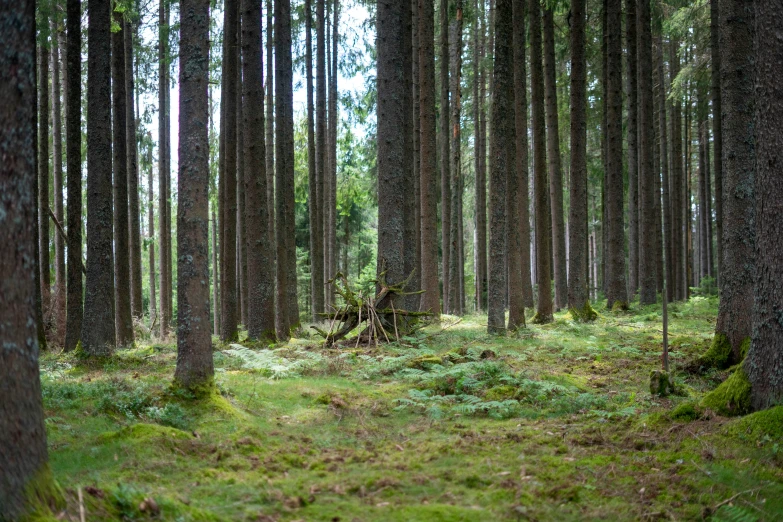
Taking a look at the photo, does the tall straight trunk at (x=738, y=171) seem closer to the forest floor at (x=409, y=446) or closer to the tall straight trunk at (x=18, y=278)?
the forest floor at (x=409, y=446)

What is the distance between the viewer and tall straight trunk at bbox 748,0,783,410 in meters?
6.06

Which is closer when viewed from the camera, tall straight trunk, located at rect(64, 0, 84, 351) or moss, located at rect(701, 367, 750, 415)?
moss, located at rect(701, 367, 750, 415)

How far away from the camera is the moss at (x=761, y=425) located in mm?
5613

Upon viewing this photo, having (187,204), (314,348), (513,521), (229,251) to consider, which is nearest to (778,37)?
(513,521)

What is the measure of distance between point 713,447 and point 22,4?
20.8 ft

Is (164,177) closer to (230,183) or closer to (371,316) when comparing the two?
(230,183)

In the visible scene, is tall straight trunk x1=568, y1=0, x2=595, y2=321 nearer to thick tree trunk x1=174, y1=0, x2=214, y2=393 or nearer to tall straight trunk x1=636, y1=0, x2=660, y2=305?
tall straight trunk x1=636, y1=0, x2=660, y2=305

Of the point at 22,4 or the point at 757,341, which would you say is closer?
the point at 22,4

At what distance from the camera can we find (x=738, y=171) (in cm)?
860

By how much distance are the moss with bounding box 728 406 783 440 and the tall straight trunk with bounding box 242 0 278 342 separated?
9927 mm

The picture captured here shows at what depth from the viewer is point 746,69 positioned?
866cm

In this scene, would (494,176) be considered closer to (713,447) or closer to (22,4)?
(713,447)

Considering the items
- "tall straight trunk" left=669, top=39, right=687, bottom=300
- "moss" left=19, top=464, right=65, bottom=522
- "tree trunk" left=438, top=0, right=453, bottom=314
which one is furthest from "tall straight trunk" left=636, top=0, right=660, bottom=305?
"moss" left=19, top=464, right=65, bottom=522

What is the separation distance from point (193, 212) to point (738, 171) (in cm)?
743
